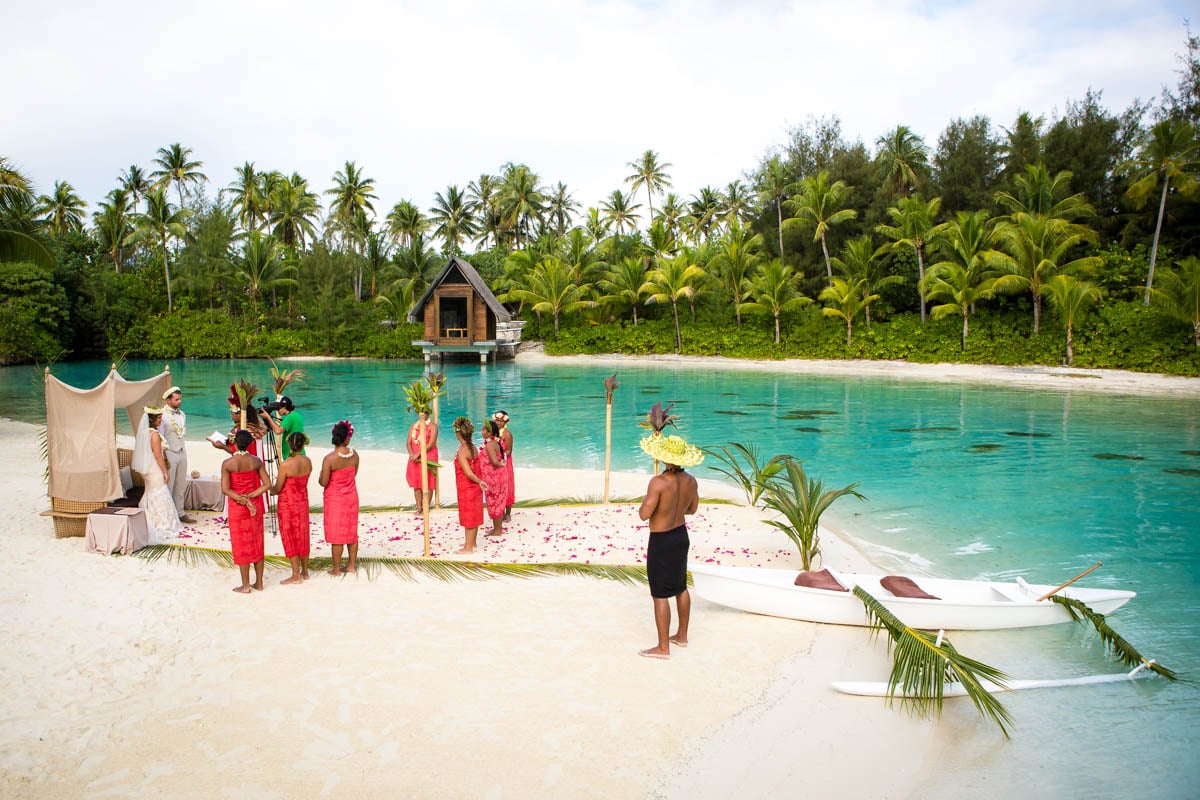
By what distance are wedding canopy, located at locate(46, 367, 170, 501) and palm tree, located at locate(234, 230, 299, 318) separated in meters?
37.9

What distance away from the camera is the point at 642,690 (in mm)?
4895

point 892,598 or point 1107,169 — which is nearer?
point 892,598

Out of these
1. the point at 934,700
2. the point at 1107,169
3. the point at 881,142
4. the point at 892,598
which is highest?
the point at 881,142

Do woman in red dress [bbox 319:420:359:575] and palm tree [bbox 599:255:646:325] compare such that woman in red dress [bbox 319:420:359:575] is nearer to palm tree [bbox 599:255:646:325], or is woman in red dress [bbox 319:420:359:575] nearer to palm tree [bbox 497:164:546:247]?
palm tree [bbox 599:255:646:325]

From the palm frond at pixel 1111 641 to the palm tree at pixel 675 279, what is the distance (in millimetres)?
33361

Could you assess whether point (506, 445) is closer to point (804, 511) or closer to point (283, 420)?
point (283, 420)

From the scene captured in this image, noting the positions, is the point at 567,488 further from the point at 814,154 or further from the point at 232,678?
the point at 814,154

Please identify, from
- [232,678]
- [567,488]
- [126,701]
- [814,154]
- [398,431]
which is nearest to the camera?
[126,701]

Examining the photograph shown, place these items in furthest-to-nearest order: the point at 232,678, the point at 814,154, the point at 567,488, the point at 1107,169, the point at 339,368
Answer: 1. the point at 814,154
2. the point at 339,368
3. the point at 1107,169
4. the point at 567,488
5. the point at 232,678

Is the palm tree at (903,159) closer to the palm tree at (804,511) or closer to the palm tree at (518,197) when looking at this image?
the palm tree at (518,197)

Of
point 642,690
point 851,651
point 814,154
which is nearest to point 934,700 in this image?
point 851,651

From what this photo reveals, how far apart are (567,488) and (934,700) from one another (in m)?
6.82

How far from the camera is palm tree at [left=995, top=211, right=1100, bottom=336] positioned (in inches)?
1104

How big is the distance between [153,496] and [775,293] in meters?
31.7
